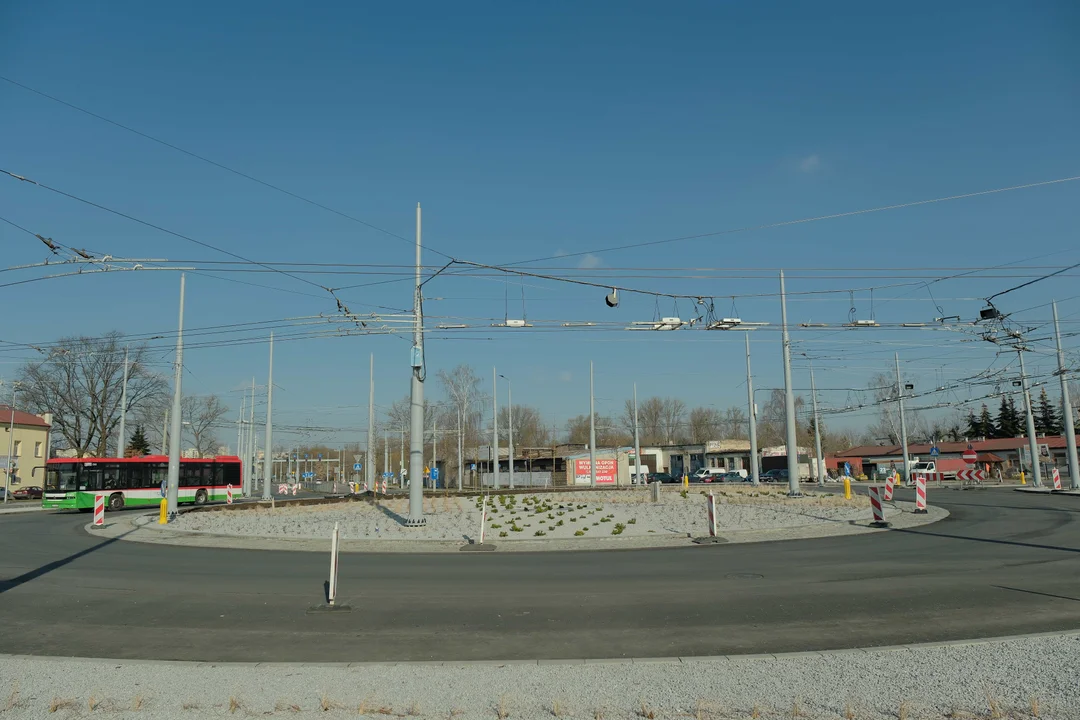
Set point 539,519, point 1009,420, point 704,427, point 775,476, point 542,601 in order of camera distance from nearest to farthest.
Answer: point 542,601 < point 539,519 < point 775,476 < point 1009,420 < point 704,427

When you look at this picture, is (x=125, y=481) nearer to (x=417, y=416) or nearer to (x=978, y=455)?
(x=417, y=416)

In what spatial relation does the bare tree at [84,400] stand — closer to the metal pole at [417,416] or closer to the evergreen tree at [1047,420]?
the metal pole at [417,416]

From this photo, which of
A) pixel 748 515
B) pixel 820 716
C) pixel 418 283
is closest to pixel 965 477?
pixel 748 515

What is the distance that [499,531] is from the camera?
21.7m

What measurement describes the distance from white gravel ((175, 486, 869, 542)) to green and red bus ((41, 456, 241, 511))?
12.8m

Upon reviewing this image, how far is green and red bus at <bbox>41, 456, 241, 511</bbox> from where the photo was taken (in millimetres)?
38062

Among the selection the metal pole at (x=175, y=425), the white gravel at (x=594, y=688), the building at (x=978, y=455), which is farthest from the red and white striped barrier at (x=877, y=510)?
the building at (x=978, y=455)

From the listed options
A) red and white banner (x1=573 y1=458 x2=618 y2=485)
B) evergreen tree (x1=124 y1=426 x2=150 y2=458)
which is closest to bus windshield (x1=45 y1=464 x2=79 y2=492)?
red and white banner (x1=573 y1=458 x2=618 y2=485)

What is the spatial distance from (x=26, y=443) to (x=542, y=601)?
85.1 m

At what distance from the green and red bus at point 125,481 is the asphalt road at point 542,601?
23.9 meters

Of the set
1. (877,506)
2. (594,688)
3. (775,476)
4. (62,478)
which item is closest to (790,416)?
(877,506)

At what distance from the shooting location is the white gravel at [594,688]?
18.5 feet

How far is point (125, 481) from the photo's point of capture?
40094 millimetres

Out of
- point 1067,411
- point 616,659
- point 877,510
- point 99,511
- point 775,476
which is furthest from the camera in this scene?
point 775,476
